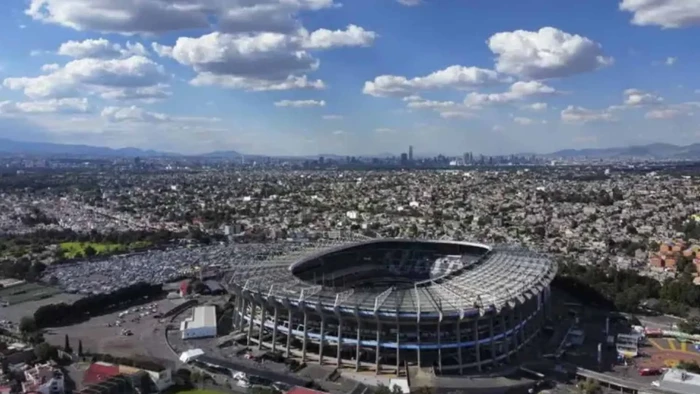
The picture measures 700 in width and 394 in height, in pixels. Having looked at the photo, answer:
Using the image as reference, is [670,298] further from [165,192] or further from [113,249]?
[165,192]

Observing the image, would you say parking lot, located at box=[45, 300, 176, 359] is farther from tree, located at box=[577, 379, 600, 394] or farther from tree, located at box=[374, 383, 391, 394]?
tree, located at box=[577, 379, 600, 394]

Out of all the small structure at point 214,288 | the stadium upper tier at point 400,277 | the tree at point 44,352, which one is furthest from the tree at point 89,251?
the tree at point 44,352

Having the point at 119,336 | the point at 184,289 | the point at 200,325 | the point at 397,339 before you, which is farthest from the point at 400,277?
the point at 119,336

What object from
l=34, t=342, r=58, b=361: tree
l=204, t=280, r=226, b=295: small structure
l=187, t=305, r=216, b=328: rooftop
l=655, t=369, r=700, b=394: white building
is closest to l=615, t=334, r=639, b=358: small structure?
l=655, t=369, r=700, b=394: white building

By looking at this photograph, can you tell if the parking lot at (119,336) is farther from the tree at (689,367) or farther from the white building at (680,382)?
the tree at (689,367)

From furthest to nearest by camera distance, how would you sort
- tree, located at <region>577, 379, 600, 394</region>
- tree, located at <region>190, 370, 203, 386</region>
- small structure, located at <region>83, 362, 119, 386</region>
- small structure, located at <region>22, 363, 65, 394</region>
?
tree, located at <region>190, 370, 203, 386</region>
small structure, located at <region>83, 362, 119, 386</region>
tree, located at <region>577, 379, 600, 394</region>
small structure, located at <region>22, 363, 65, 394</region>

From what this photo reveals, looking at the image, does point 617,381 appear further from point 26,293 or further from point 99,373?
point 26,293
